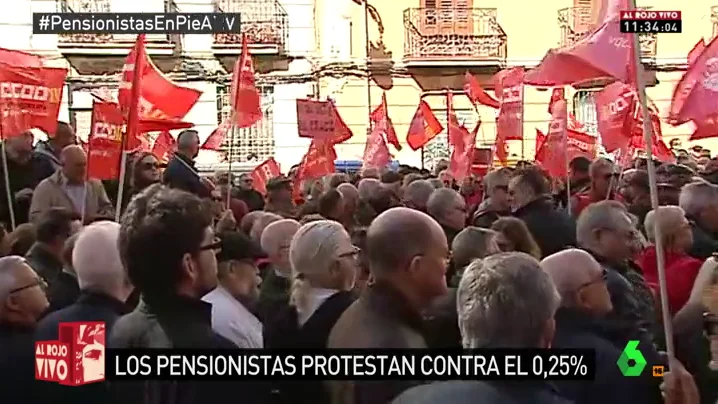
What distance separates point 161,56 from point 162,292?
8154 millimetres

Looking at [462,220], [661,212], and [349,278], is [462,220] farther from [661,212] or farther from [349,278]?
[349,278]

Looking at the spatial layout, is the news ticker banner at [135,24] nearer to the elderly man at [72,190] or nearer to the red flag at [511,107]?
the elderly man at [72,190]

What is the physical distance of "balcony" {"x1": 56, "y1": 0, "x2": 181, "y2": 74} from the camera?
6.65 m

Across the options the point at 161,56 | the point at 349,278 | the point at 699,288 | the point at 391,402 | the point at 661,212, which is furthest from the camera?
the point at 161,56

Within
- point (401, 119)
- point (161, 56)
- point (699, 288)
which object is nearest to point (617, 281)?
point (699, 288)

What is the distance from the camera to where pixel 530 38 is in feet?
69.7

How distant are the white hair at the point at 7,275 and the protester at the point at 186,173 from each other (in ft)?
1.97

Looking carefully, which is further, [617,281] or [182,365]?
[617,281]

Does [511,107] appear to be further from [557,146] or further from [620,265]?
[620,265]

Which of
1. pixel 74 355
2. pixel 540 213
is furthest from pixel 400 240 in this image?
pixel 540 213

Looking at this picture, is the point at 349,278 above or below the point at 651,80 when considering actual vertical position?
below

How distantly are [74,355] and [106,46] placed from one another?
492 cm

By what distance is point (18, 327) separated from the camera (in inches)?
142

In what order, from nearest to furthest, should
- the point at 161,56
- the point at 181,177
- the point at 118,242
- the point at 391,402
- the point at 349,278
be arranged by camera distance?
the point at 391,402, the point at 118,242, the point at 349,278, the point at 181,177, the point at 161,56
